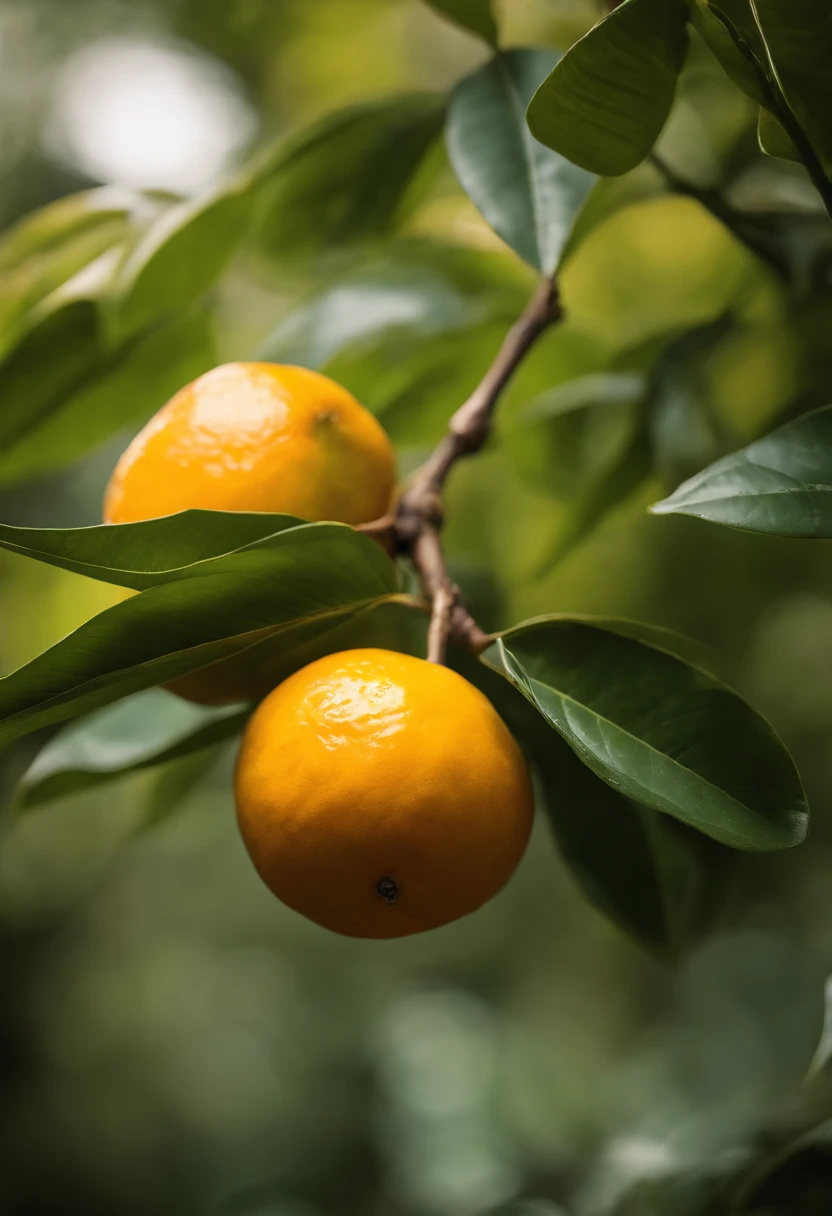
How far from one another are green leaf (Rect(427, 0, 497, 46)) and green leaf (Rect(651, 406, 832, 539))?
0.30 meters

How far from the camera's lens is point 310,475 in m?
0.40

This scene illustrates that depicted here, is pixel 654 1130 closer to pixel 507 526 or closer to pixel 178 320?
pixel 507 526

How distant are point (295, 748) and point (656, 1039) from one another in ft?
3.53

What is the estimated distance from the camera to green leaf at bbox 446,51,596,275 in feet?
1.33

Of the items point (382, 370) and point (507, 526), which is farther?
point (507, 526)

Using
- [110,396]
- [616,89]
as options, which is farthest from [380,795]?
[110,396]

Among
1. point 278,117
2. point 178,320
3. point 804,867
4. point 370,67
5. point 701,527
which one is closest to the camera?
point 178,320

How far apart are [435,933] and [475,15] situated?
1571 millimetres

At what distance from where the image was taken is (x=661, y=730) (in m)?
0.35

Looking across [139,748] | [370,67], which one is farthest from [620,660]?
[370,67]

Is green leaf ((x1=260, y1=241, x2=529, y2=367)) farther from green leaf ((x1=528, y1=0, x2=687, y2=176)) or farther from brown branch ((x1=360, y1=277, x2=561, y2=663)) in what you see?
green leaf ((x1=528, y1=0, x2=687, y2=176))

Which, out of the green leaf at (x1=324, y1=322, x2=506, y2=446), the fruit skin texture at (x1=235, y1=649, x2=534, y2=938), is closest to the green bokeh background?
the green leaf at (x1=324, y1=322, x2=506, y2=446)

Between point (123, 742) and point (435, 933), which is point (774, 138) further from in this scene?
point (435, 933)

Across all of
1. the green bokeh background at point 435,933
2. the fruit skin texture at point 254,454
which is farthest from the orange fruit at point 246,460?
the green bokeh background at point 435,933
